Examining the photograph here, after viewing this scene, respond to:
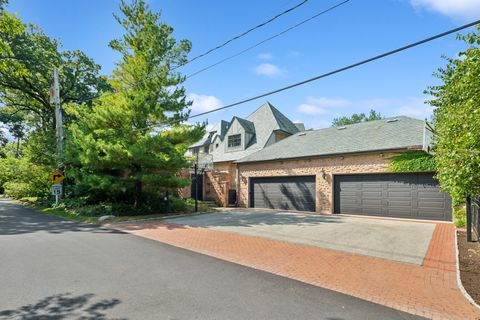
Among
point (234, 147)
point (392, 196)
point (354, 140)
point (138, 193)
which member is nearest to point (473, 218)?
point (392, 196)

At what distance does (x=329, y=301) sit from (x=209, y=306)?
75.1 inches

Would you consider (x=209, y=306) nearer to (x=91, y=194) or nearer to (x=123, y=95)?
(x=123, y=95)

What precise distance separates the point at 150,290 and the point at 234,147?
2033 centimetres

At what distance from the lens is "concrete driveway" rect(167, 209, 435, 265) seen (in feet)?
24.8

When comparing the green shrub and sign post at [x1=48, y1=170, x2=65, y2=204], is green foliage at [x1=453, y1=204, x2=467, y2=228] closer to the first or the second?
the green shrub

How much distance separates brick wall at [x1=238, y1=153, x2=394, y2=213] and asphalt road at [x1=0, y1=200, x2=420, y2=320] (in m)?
10.8

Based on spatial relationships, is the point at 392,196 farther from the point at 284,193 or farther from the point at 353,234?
the point at 284,193

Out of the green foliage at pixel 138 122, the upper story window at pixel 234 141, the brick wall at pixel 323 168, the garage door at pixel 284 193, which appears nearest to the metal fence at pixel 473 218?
the brick wall at pixel 323 168

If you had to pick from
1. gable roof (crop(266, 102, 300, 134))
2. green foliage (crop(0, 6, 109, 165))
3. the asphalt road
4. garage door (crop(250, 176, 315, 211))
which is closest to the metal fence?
the asphalt road

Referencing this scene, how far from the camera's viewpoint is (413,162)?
1313 centimetres

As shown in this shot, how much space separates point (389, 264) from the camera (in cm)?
636

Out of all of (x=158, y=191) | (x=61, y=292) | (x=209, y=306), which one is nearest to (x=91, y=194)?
(x=158, y=191)

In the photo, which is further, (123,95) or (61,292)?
(123,95)

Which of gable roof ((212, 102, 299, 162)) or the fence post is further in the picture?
gable roof ((212, 102, 299, 162))
